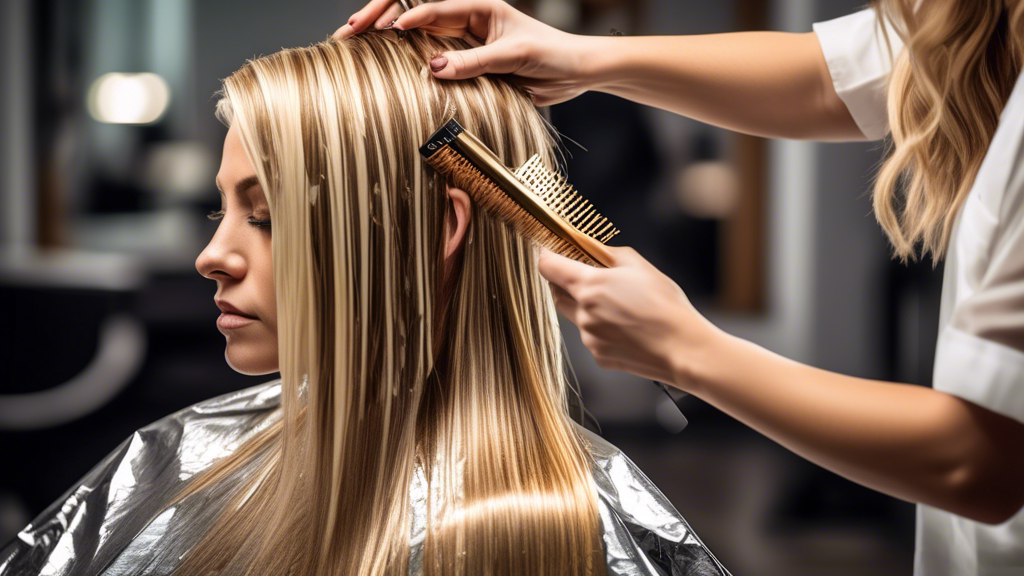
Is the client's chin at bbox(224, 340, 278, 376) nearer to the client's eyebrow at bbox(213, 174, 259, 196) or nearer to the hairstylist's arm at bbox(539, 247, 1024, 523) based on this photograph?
the client's eyebrow at bbox(213, 174, 259, 196)

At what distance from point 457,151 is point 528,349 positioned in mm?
242

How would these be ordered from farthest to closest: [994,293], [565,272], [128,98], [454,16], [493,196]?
[128,98], [454,16], [493,196], [565,272], [994,293]

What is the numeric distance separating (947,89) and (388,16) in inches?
23.7

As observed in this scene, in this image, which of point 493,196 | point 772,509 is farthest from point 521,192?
point 772,509

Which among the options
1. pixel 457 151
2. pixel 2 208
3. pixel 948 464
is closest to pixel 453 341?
pixel 457 151

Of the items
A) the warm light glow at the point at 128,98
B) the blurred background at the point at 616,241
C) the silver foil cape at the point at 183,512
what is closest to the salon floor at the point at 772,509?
the blurred background at the point at 616,241

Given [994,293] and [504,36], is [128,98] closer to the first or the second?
[504,36]

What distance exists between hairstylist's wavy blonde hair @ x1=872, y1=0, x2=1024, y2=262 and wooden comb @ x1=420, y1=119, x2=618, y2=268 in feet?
1.04

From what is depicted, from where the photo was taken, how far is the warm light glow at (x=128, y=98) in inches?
65.3

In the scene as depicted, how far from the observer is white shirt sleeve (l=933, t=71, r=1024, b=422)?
19.4 inches

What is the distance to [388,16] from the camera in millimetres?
856

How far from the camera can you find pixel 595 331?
62cm

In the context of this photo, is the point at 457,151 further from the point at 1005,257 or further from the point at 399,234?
the point at 1005,257

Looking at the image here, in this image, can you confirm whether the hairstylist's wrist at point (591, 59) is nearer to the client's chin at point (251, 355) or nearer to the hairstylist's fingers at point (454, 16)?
the hairstylist's fingers at point (454, 16)
